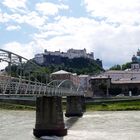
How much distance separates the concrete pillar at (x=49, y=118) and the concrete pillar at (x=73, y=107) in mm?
31011

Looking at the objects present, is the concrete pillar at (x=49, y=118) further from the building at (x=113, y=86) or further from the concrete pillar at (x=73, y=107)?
the building at (x=113, y=86)

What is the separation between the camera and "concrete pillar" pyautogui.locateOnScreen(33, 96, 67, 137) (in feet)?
137

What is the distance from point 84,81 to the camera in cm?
19812

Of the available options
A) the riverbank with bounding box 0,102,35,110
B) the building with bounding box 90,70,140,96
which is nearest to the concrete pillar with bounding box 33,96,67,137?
the riverbank with bounding box 0,102,35,110

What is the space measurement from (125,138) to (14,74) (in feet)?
34.7

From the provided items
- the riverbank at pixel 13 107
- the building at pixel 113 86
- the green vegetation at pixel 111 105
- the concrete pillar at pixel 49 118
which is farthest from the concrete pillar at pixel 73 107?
the building at pixel 113 86


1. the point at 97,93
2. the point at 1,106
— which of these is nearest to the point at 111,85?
the point at 97,93

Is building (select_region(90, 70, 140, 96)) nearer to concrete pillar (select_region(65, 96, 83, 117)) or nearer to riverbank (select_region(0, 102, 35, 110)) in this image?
riverbank (select_region(0, 102, 35, 110))

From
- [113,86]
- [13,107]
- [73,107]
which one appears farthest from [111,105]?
[113,86]

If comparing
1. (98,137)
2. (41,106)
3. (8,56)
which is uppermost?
(8,56)

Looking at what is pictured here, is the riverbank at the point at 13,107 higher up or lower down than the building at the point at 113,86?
lower down

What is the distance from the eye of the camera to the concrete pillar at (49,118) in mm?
41844

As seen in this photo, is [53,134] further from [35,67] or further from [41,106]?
[35,67]

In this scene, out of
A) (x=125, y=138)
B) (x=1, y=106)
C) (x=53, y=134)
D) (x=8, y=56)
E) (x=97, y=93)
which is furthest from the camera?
(x=97, y=93)
